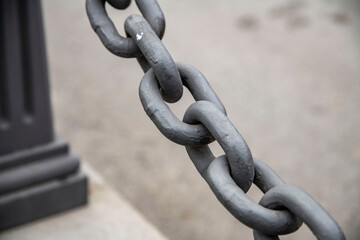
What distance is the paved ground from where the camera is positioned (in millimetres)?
2904

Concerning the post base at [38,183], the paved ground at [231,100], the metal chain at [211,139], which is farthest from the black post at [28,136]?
the metal chain at [211,139]

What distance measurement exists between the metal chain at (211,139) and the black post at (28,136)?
0.91 metres

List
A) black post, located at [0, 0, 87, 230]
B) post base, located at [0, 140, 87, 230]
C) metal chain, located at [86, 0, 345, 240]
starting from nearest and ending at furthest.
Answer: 1. metal chain, located at [86, 0, 345, 240]
2. black post, located at [0, 0, 87, 230]
3. post base, located at [0, 140, 87, 230]

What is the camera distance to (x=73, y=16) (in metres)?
4.73

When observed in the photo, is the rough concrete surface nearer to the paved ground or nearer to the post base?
the post base

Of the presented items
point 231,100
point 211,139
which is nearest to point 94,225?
point 211,139

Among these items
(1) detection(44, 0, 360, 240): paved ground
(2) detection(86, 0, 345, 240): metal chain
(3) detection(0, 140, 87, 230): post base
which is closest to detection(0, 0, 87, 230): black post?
(3) detection(0, 140, 87, 230): post base

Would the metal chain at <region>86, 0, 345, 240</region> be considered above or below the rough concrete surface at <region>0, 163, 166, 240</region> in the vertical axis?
above

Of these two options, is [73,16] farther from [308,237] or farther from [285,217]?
[285,217]

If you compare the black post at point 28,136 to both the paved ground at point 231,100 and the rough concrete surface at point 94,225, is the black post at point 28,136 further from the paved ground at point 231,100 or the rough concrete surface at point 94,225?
the paved ground at point 231,100

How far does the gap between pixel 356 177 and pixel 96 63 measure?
211cm

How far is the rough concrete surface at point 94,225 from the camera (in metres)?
2.10

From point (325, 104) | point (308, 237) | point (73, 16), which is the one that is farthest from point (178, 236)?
point (73, 16)

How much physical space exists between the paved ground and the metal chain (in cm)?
181
